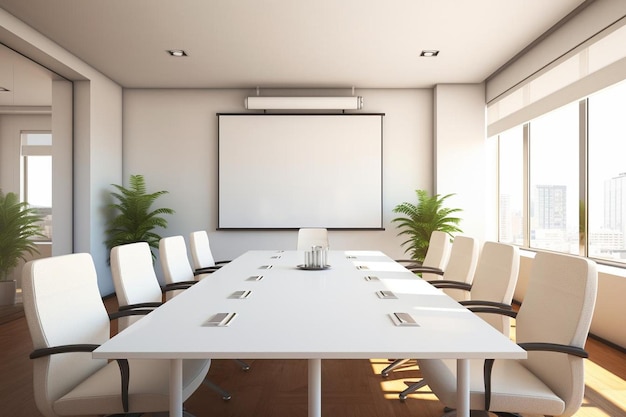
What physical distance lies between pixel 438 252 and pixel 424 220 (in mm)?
2615

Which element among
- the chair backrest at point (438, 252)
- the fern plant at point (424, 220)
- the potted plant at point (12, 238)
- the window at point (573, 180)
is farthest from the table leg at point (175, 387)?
the fern plant at point (424, 220)

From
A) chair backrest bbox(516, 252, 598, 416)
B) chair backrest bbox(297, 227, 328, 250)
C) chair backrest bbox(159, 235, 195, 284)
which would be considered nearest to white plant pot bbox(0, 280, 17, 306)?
chair backrest bbox(159, 235, 195, 284)

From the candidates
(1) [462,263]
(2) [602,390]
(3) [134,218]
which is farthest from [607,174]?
(3) [134,218]

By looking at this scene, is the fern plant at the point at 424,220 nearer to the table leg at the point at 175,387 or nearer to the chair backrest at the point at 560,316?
the chair backrest at the point at 560,316

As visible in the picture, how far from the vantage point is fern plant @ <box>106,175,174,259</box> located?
7.06 metres

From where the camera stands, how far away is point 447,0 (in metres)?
4.58

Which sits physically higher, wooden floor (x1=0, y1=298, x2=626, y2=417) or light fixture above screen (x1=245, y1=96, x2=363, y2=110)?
light fixture above screen (x1=245, y1=96, x2=363, y2=110)

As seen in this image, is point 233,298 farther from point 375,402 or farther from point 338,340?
point 375,402

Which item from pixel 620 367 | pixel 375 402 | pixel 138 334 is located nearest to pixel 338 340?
pixel 138 334

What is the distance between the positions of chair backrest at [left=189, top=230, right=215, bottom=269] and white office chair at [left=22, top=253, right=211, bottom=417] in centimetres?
228

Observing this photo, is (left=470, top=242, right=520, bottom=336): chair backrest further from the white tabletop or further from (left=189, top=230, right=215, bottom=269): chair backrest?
(left=189, top=230, right=215, bottom=269): chair backrest

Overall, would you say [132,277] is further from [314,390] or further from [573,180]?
[573,180]

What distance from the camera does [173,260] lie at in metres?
3.82

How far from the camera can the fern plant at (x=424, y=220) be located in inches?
272
